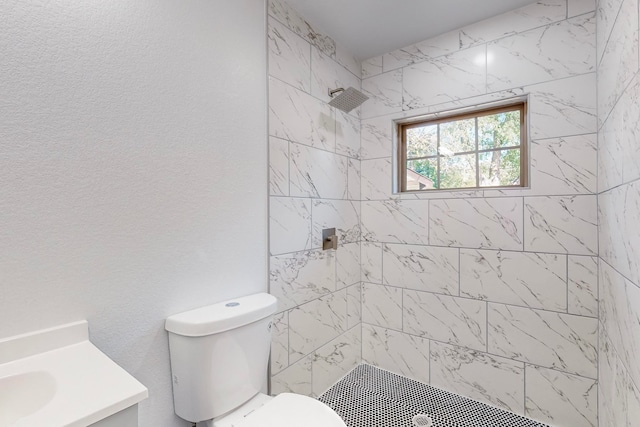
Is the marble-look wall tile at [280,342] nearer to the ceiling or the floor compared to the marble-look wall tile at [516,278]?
nearer to the floor

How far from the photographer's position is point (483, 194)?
1.90 meters

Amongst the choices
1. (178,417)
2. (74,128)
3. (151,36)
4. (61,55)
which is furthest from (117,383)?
(151,36)

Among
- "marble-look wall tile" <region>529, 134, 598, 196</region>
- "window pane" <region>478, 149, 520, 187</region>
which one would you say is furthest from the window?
"marble-look wall tile" <region>529, 134, 598, 196</region>

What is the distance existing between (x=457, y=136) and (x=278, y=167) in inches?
50.9

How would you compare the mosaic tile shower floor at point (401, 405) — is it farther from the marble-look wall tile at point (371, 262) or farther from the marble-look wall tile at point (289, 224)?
the marble-look wall tile at point (289, 224)

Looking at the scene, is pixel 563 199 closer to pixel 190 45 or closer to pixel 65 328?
pixel 190 45

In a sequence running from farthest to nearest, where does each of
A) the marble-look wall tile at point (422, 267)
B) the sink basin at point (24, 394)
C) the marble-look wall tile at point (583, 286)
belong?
1. the marble-look wall tile at point (422, 267)
2. the marble-look wall tile at point (583, 286)
3. the sink basin at point (24, 394)

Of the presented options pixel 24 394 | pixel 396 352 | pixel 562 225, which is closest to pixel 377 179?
pixel 562 225

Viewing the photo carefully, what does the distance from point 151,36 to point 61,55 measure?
0.33 m

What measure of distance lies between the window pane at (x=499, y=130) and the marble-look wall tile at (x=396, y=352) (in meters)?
1.41

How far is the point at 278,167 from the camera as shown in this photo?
169cm

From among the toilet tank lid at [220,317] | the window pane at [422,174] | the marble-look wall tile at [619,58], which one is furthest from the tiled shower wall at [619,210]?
the toilet tank lid at [220,317]

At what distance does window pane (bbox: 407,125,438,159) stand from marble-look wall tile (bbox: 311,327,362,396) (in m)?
1.43

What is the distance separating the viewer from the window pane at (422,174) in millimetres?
2197
